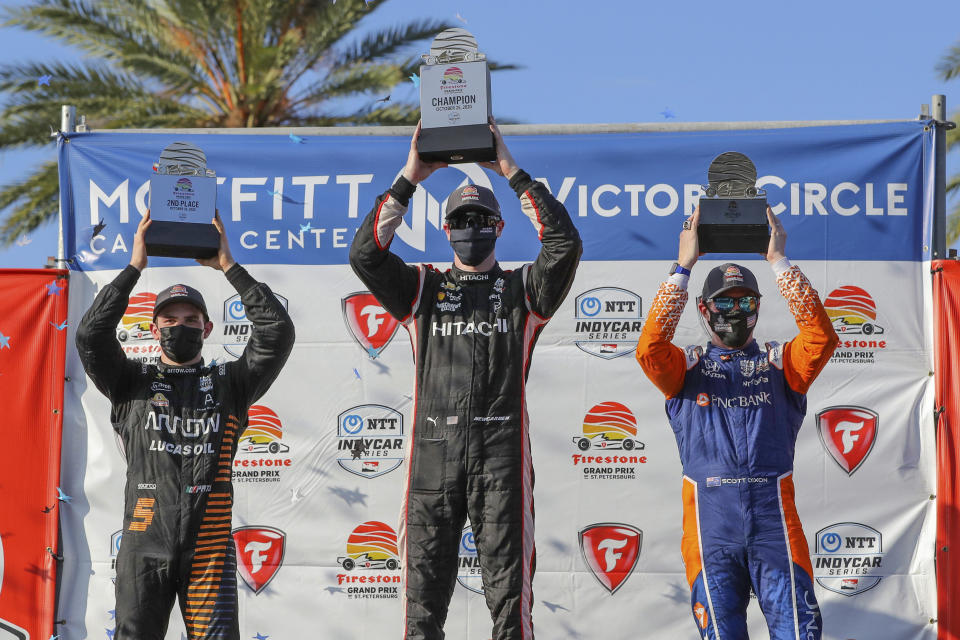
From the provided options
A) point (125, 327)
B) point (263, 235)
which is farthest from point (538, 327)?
point (125, 327)

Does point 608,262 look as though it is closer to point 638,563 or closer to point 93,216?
point 638,563

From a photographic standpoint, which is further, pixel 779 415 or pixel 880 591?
pixel 880 591

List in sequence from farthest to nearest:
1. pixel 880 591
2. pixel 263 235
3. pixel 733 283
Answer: pixel 263 235
pixel 880 591
pixel 733 283

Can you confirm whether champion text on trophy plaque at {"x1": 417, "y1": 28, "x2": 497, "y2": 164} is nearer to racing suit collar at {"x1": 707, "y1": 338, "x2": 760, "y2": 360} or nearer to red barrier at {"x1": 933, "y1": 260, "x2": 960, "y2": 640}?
racing suit collar at {"x1": 707, "y1": 338, "x2": 760, "y2": 360}

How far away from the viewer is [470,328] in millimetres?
4012

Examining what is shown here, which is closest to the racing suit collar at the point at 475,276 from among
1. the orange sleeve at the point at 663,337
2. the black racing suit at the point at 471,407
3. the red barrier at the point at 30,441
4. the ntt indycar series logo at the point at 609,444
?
the black racing suit at the point at 471,407

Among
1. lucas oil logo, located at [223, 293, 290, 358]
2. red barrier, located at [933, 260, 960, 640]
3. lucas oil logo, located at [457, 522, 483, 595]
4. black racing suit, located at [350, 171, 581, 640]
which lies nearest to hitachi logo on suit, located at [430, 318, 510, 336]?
black racing suit, located at [350, 171, 581, 640]

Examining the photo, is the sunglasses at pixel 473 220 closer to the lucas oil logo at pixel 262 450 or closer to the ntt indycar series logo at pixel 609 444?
the ntt indycar series logo at pixel 609 444

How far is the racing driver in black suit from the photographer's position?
395cm

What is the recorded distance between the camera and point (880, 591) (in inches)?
200

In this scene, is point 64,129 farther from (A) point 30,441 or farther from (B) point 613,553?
(B) point 613,553

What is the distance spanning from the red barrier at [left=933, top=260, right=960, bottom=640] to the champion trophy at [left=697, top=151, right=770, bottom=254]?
152cm

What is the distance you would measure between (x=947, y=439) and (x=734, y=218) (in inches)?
72.7

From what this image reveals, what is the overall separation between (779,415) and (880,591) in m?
1.57
